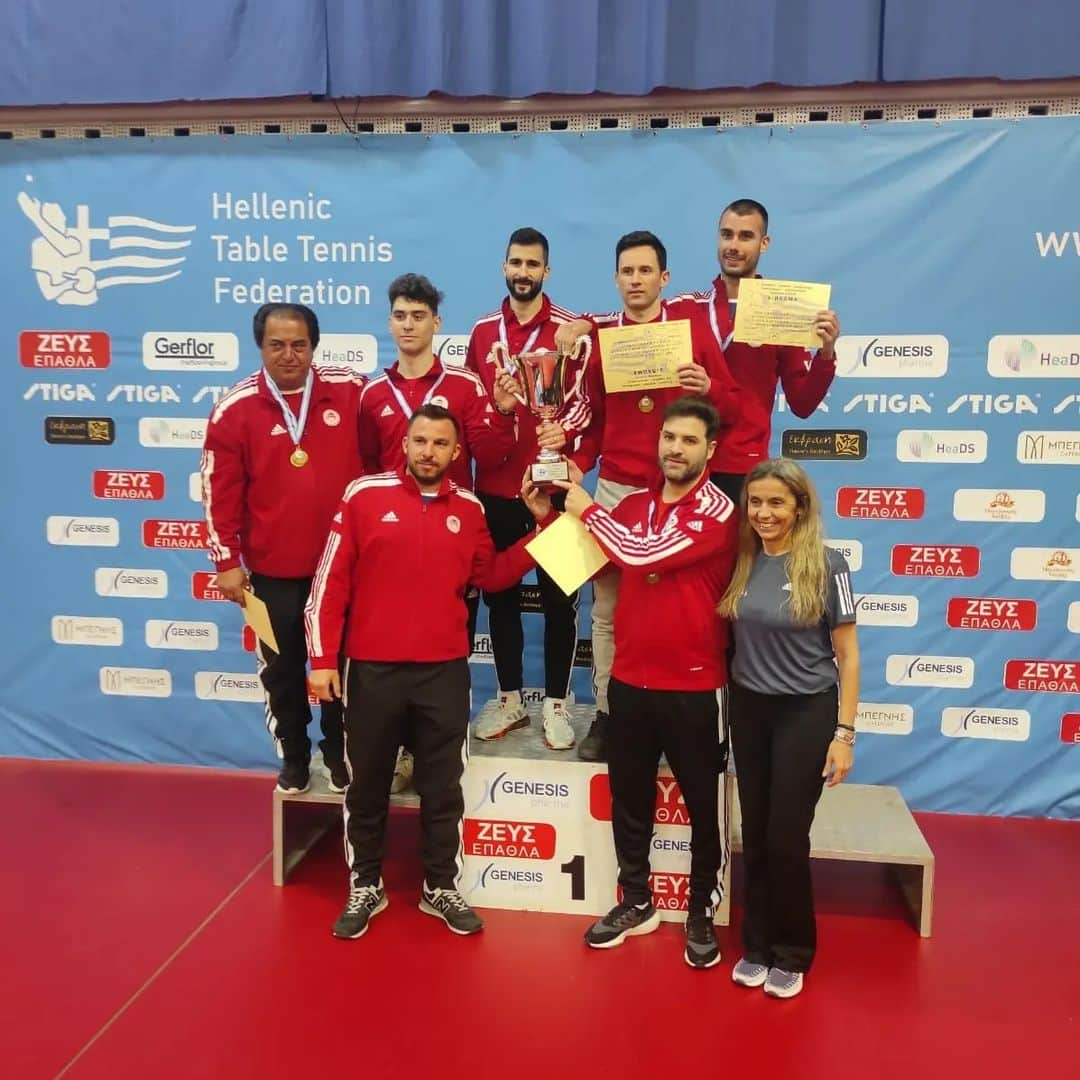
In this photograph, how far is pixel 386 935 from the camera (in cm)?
313

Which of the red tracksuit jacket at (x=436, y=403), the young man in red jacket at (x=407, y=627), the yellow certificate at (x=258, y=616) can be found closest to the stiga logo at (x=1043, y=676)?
the young man in red jacket at (x=407, y=627)

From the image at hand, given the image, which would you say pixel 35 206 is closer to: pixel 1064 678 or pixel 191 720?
pixel 191 720

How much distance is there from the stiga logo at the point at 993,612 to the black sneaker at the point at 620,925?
1931 mm

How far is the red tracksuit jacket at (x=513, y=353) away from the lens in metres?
3.28

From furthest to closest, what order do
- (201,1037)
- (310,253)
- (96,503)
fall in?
(96,503)
(310,253)
(201,1037)

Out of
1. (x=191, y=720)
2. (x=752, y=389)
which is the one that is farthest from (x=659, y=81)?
(x=191, y=720)

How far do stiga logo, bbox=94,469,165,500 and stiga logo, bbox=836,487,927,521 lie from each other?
3.13 metres

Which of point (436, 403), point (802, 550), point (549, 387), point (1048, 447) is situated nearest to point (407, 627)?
point (436, 403)

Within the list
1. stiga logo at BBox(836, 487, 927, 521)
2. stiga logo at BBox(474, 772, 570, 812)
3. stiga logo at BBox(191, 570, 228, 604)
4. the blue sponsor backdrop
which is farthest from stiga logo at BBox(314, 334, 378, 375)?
stiga logo at BBox(836, 487, 927, 521)

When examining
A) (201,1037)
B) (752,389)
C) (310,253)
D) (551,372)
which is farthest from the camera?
(310,253)

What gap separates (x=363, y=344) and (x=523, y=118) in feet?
3.93

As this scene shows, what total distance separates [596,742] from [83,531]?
282 cm

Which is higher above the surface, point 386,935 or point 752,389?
point 752,389

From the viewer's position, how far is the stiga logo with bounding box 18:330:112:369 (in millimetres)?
4441
